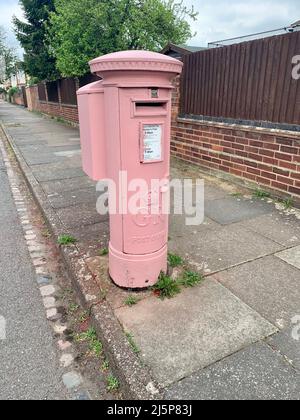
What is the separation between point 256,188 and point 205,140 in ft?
5.20

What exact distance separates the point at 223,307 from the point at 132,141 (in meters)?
1.49

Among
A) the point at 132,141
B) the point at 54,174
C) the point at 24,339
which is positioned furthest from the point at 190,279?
the point at 54,174

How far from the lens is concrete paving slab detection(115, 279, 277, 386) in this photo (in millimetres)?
2162

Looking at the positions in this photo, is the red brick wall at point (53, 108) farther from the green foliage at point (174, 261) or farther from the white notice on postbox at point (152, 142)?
the white notice on postbox at point (152, 142)

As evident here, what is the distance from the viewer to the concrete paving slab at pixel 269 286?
2.63m

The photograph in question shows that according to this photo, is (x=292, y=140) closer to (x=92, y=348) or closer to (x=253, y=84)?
(x=253, y=84)

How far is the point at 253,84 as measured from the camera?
514 cm

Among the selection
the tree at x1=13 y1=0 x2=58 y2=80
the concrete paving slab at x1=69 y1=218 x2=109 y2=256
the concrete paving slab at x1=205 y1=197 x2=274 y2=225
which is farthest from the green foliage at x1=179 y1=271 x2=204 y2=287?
the tree at x1=13 y1=0 x2=58 y2=80

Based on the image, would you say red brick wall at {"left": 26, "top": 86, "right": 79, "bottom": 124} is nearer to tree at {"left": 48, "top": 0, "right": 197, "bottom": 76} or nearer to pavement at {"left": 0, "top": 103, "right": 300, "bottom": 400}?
tree at {"left": 48, "top": 0, "right": 197, "bottom": 76}

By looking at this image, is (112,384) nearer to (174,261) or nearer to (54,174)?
(174,261)

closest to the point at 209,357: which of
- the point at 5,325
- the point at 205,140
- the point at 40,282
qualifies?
the point at 5,325

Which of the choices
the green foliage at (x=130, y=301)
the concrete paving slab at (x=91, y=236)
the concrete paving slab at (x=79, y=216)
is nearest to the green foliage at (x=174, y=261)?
the green foliage at (x=130, y=301)

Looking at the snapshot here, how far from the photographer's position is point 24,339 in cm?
257

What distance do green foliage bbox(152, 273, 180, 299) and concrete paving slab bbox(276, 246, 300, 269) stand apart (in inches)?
48.9
